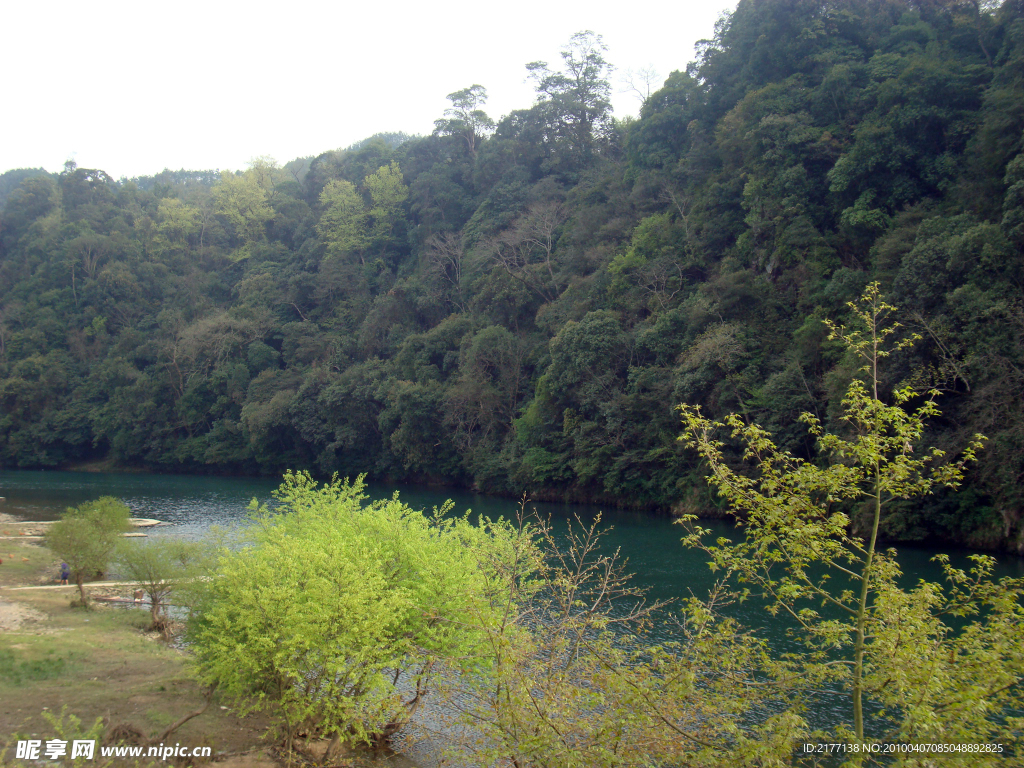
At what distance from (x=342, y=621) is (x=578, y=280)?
1459 inches

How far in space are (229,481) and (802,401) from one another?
4429 centimetres

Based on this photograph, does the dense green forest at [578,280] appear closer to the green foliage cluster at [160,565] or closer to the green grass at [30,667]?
the green foliage cluster at [160,565]

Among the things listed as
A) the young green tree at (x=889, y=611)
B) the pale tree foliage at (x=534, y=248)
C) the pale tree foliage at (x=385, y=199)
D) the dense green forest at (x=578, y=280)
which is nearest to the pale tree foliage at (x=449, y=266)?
the dense green forest at (x=578, y=280)

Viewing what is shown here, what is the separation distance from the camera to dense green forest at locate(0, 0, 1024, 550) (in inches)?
1032

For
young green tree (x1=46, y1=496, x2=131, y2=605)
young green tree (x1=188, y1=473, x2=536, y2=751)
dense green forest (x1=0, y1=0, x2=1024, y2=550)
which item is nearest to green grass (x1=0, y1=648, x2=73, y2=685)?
young green tree (x1=188, y1=473, x2=536, y2=751)

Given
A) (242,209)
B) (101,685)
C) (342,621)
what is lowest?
(101,685)

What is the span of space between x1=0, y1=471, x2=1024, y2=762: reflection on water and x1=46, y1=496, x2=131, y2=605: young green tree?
12.5 ft

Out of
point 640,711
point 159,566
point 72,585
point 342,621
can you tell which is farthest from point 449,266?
point 640,711

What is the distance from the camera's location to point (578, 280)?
44.6m

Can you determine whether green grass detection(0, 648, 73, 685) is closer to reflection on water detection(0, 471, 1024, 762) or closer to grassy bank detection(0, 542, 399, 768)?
grassy bank detection(0, 542, 399, 768)

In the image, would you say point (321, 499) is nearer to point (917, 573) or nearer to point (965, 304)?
point (917, 573)

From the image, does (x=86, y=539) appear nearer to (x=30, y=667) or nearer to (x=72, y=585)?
(x=72, y=585)

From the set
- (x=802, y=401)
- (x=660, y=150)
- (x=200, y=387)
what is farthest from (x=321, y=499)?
(x=200, y=387)

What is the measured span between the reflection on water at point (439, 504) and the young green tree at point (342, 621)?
9.45 feet
